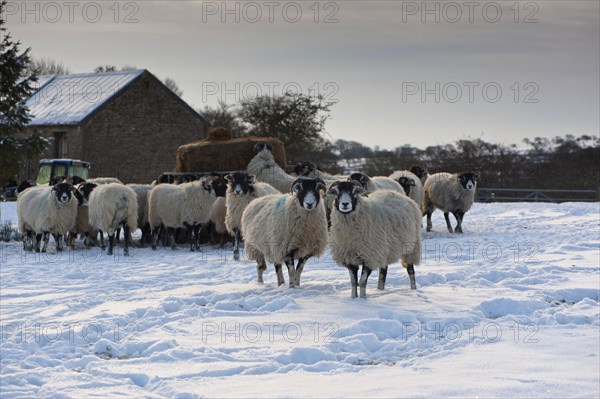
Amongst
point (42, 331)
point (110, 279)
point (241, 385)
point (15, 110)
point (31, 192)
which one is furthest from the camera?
point (15, 110)

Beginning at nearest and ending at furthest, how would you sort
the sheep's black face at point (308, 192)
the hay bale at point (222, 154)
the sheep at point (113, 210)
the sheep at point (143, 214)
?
the sheep's black face at point (308, 192) → the sheep at point (113, 210) → the sheep at point (143, 214) → the hay bale at point (222, 154)

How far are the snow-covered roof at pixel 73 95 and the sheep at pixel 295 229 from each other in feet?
101

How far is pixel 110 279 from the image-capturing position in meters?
13.3

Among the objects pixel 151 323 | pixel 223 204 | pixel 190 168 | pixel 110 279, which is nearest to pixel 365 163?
pixel 190 168

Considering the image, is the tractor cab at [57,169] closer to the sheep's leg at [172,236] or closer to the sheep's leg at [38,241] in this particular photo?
the sheep's leg at [38,241]

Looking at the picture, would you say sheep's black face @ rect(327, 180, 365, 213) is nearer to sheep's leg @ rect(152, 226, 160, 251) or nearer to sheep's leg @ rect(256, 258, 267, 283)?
sheep's leg @ rect(256, 258, 267, 283)

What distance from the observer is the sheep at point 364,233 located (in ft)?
33.9

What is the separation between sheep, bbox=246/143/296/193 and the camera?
18844mm

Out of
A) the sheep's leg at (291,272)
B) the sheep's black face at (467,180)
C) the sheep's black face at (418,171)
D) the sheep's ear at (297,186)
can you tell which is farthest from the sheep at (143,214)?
the sheep's ear at (297,186)

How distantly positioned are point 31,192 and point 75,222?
136cm

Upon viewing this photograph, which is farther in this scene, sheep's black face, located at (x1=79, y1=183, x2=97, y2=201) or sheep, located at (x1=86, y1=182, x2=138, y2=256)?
sheep's black face, located at (x1=79, y1=183, x2=97, y2=201)

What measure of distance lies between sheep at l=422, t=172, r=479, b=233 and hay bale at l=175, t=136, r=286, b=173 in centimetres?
416

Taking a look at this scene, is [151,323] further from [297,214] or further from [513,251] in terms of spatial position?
[513,251]

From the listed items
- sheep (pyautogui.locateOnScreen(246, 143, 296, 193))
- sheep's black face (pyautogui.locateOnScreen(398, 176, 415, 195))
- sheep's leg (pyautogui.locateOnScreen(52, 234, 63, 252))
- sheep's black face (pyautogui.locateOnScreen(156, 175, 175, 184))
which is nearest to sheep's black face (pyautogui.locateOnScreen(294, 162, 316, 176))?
sheep (pyautogui.locateOnScreen(246, 143, 296, 193))
